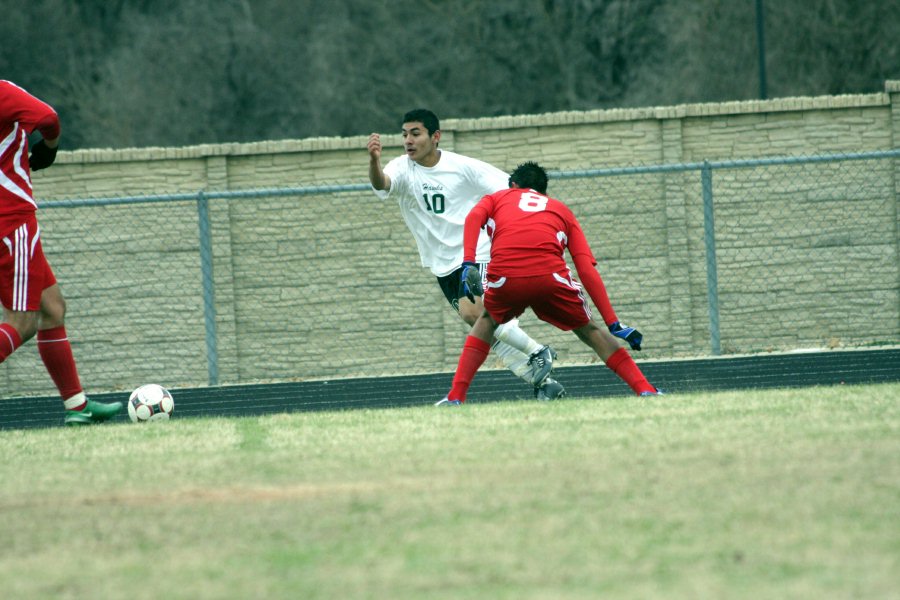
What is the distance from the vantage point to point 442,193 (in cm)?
893

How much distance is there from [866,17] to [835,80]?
1595 millimetres

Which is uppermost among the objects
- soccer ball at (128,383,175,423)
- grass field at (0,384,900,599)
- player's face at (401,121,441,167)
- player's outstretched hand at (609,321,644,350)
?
player's face at (401,121,441,167)

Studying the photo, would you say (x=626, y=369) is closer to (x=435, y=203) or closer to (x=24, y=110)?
(x=435, y=203)

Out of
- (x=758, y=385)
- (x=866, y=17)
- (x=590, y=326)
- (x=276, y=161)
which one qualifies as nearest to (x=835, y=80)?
(x=866, y=17)

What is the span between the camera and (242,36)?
40.2 meters

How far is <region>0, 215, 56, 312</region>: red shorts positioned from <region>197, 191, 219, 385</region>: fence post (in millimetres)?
5308

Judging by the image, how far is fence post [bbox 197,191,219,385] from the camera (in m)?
12.7

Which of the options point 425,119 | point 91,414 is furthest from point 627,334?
point 91,414

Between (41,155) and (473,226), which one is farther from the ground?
(41,155)

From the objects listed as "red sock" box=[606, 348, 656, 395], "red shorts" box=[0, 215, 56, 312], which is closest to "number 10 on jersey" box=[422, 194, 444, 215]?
"red sock" box=[606, 348, 656, 395]

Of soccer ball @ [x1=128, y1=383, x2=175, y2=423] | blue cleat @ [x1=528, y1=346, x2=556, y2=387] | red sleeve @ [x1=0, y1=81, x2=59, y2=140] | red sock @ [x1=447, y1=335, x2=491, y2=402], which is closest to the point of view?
red sleeve @ [x1=0, y1=81, x2=59, y2=140]

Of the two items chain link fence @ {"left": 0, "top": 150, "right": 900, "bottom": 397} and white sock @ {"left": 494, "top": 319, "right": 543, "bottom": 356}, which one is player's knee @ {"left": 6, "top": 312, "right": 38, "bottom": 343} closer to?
white sock @ {"left": 494, "top": 319, "right": 543, "bottom": 356}

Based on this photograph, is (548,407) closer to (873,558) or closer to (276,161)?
(873,558)

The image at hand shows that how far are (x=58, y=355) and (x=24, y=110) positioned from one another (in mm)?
1503
